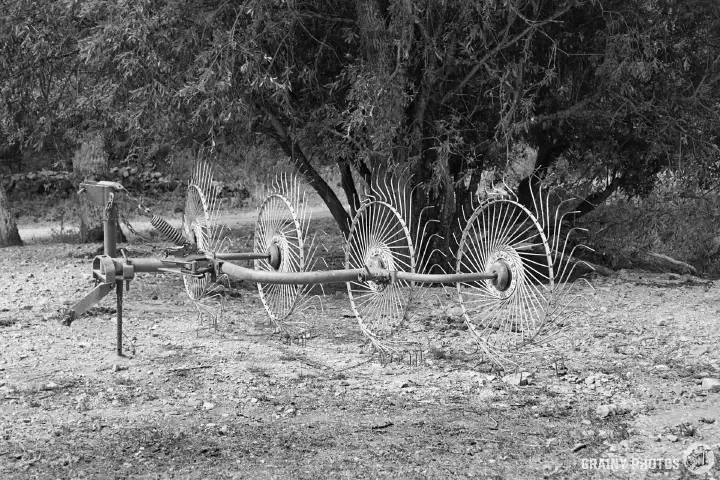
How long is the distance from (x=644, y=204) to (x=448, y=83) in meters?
3.23

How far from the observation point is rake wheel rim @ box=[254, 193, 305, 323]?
6.55 m

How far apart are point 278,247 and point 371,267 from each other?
1154 mm

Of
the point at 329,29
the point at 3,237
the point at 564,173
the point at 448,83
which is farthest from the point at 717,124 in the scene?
the point at 3,237

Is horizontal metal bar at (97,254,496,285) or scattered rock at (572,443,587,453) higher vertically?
horizontal metal bar at (97,254,496,285)

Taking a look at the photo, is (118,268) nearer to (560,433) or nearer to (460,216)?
(560,433)

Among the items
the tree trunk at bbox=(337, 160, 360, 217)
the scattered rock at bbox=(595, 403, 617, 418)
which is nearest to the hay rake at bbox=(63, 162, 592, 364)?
the scattered rock at bbox=(595, 403, 617, 418)

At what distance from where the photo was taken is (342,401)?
4.86m

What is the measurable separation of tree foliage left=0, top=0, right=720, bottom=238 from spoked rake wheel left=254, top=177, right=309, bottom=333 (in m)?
1.23

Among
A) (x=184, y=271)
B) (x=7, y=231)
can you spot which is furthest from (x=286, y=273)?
(x=7, y=231)

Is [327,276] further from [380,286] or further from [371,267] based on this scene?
[380,286]

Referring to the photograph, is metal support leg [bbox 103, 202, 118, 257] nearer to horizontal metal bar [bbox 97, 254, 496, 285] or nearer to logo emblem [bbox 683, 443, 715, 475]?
horizontal metal bar [bbox 97, 254, 496, 285]

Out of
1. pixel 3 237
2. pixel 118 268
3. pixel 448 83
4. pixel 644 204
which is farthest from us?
pixel 3 237

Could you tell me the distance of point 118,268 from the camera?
555 centimetres

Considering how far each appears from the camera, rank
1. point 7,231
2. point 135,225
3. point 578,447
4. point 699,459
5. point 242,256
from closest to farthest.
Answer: point 699,459, point 578,447, point 242,256, point 7,231, point 135,225
